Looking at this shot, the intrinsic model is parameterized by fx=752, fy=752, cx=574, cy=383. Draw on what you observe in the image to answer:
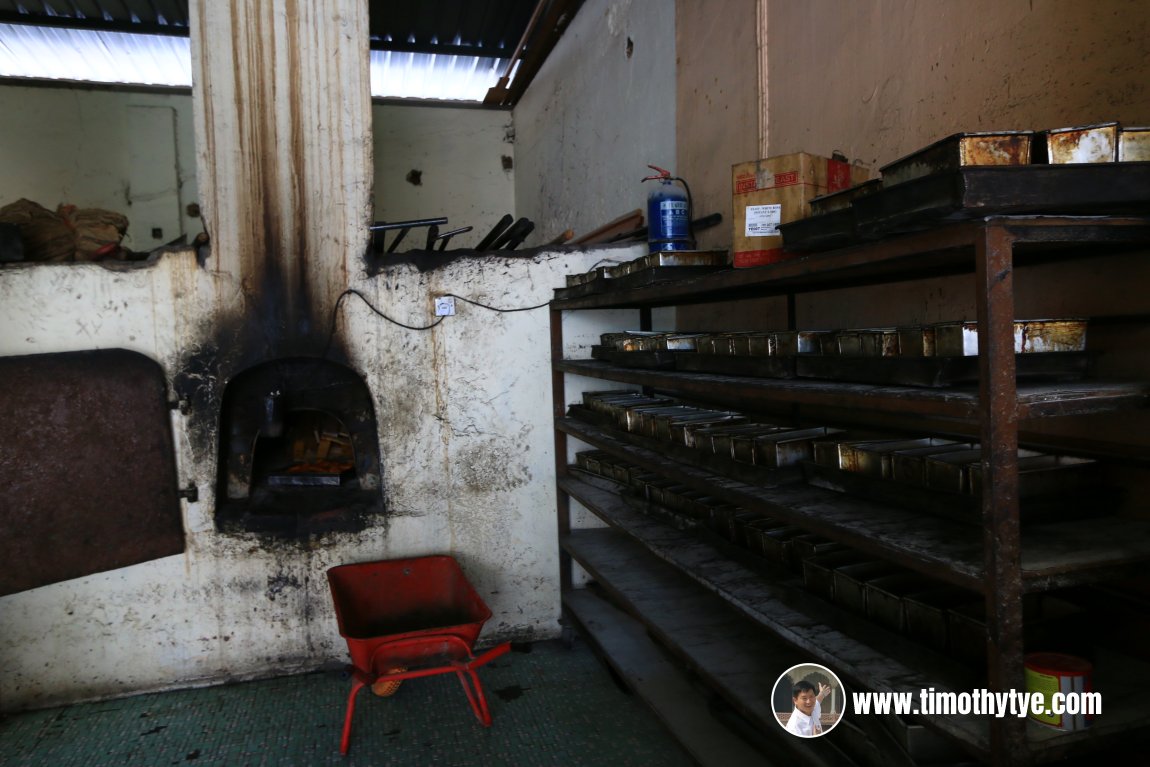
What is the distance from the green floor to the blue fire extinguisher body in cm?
175

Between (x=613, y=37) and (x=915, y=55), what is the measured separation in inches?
95.7

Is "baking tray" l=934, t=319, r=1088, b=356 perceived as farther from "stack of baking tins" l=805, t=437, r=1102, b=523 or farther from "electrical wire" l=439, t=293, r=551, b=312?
"electrical wire" l=439, t=293, r=551, b=312

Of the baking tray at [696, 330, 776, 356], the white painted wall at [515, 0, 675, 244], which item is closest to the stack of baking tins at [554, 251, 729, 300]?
the baking tray at [696, 330, 776, 356]


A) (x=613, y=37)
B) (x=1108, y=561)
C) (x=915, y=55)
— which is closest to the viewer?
(x=1108, y=561)

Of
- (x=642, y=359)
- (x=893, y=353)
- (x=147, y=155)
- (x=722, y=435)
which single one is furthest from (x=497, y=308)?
(x=147, y=155)

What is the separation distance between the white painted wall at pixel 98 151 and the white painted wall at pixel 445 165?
1.50 m

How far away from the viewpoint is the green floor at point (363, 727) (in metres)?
2.63

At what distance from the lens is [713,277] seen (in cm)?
200

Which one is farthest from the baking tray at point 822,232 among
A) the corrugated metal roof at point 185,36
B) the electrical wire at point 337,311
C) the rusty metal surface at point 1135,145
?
the corrugated metal roof at point 185,36

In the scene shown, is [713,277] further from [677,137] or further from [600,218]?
[600,218]

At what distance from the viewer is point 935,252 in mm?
1414

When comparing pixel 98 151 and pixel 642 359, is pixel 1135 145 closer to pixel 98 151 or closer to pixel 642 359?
pixel 642 359

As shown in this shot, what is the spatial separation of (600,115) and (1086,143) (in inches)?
135

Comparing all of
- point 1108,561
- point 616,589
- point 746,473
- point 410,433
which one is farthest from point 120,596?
point 1108,561
